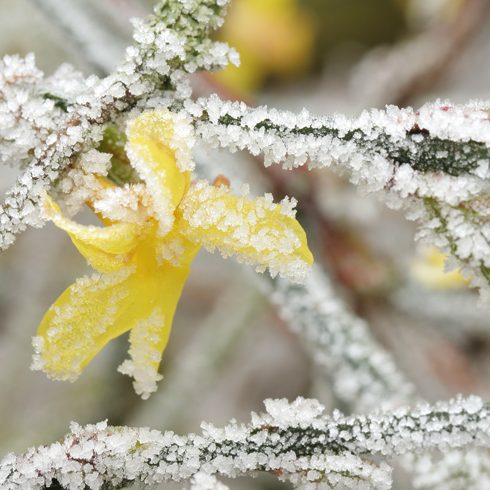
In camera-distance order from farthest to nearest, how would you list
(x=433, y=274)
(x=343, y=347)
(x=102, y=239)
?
1. (x=433, y=274)
2. (x=343, y=347)
3. (x=102, y=239)

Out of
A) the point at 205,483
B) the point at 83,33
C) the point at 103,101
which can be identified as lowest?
the point at 205,483

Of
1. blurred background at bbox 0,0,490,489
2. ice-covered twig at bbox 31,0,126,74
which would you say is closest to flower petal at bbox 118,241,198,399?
blurred background at bbox 0,0,490,489

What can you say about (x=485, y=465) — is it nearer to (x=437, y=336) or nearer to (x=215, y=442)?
(x=215, y=442)

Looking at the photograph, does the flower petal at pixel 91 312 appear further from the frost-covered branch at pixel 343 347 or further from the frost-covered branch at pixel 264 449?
the frost-covered branch at pixel 343 347

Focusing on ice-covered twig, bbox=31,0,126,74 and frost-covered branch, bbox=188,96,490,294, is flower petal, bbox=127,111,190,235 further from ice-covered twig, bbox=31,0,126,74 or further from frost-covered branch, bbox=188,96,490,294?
ice-covered twig, bbox=31,0,126,74

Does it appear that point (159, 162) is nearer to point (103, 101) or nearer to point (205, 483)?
point (103, 101)

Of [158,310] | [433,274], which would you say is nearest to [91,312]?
[158,310]

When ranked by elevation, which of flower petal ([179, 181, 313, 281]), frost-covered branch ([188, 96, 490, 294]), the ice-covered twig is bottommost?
flower petal ([179, 181, 313, 281])
